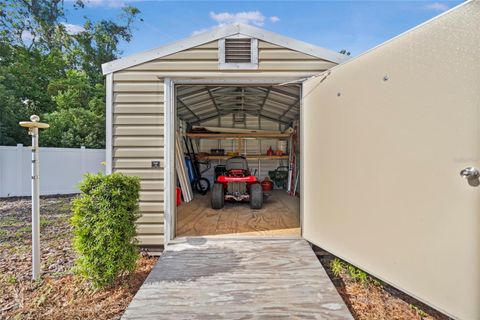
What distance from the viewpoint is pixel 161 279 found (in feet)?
8.57

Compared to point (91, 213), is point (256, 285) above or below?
below

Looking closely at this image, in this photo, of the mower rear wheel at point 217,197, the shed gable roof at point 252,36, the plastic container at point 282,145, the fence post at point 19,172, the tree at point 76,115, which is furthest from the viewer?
the tree at point 76,115

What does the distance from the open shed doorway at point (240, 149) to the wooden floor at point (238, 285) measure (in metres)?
0.66

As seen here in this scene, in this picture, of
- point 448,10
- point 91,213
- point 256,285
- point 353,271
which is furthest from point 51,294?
point 448,10

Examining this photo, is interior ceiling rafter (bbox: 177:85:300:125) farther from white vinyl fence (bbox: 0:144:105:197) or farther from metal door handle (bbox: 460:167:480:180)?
white vinyl fence (bbox: 0:144:105:197)

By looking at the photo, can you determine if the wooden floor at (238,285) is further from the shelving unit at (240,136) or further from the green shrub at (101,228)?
the shelving unit at (240,136)

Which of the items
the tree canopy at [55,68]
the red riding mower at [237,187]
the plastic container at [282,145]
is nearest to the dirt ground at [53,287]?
the red riding mower at [237,187]

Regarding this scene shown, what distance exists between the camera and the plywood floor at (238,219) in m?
4.02

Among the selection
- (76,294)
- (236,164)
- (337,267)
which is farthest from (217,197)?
(76,294)

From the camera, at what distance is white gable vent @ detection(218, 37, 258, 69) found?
11.8ft

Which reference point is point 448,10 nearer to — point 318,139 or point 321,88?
point 321,88

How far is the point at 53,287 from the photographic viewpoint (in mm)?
2922

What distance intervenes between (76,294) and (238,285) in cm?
172

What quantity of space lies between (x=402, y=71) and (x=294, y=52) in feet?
5.43
